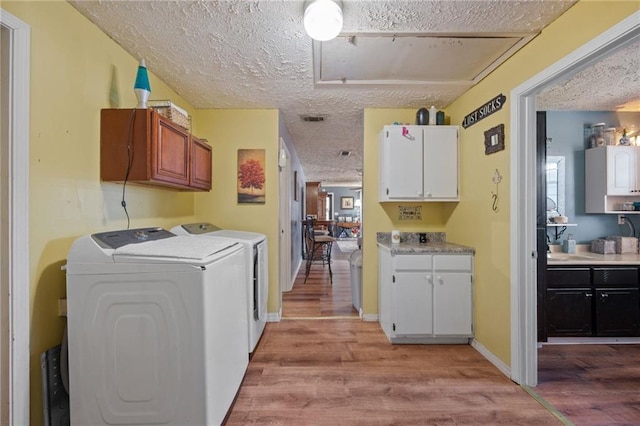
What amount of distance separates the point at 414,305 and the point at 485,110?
1.71 metres

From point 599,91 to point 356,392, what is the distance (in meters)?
3.16

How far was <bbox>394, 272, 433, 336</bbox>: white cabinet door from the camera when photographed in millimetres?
2439

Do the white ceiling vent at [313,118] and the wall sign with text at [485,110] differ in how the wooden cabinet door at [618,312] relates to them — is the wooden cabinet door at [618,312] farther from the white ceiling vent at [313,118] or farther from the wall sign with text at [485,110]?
the white ceiling vent at [313,118]

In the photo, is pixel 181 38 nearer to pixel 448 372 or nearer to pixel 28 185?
pixel 28 185

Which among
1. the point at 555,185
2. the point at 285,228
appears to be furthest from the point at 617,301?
the point at 285,228

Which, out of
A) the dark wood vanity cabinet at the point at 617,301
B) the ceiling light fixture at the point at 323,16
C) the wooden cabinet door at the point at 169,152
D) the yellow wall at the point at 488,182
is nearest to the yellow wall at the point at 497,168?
the yellow wall at the point at 488,182

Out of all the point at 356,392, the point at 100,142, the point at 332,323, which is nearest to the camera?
the point at 100,142

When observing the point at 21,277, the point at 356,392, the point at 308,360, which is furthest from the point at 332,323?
the point at 21,277

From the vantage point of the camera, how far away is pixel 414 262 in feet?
8.07

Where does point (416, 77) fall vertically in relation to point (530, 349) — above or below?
above

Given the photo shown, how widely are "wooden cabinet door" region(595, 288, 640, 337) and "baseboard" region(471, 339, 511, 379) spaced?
108 centimetres

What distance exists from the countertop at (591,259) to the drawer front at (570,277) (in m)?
0.06

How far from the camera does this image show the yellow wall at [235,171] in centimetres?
295

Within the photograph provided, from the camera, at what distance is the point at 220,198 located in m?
2.97
